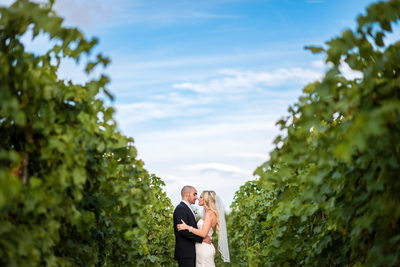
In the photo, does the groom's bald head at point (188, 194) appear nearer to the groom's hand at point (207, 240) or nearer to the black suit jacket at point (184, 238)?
the black suit jacket at point (184, 238)

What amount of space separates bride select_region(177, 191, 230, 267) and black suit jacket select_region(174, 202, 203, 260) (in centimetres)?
10

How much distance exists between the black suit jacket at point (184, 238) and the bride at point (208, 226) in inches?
3.9

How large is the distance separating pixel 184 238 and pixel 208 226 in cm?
50

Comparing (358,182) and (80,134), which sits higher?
(80,134)

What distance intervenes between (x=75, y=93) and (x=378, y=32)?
2.05m

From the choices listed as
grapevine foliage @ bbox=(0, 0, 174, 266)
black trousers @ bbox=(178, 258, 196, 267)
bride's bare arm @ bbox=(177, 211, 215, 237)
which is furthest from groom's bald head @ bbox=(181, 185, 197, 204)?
grapevine foliage @ bbox=(0, 0, 174, 266)

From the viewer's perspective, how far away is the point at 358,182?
3.82 m

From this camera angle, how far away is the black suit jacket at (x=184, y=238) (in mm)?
8764

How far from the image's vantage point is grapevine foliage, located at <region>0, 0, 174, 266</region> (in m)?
2.94

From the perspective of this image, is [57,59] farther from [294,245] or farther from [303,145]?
[294,245]

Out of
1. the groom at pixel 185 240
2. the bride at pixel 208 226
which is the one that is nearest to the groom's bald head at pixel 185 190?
the groom at pixel 185 240

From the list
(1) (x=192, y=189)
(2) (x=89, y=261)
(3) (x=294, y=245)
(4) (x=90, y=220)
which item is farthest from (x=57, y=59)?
(1) (x=192, y=189)

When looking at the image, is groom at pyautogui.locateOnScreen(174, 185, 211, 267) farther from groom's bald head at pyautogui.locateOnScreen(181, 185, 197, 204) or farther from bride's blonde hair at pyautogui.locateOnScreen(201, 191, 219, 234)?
bride's blonde hair at pyautogui.locateOnScreen(201, 191, 219, 234)

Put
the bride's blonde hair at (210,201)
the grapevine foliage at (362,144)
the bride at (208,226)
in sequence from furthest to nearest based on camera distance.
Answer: the bride's blonde hair at (210,201) → the bride at (208,226) → the grapevine foliage at (362,144)
